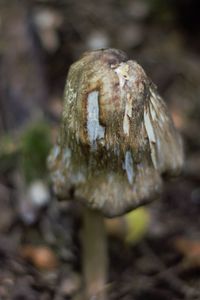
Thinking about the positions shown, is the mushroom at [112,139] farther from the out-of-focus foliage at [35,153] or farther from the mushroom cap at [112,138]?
the out-of-focus foliage at [35,153]

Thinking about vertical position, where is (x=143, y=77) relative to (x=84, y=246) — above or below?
above

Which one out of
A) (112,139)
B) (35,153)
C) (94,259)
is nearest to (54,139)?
(35,153)

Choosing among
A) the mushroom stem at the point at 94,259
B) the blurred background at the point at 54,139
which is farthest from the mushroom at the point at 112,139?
the blurred background at the point at 54,139

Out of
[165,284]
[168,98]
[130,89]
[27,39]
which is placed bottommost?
[165,284]

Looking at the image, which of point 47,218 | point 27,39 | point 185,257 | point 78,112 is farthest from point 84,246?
point 27,39

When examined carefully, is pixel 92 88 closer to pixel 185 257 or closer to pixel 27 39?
pixel 185 257

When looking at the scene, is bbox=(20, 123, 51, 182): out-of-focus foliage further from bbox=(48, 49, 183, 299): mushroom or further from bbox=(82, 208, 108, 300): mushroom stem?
bbox=(48, 49, 183, 299): mushroom

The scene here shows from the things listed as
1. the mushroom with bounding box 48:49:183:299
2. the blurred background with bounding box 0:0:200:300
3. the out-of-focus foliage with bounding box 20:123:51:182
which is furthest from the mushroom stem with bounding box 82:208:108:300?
the out-of-focus foliage with bounding box 20:123:51:182

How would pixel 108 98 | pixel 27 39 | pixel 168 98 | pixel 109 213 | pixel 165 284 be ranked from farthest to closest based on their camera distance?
1. pixel 168 98
2. pixel 27 39
3. pixel 165 284
4. pixel 109 213
5. pixel 108 98

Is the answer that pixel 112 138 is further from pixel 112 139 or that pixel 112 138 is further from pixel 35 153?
pixel 35 153

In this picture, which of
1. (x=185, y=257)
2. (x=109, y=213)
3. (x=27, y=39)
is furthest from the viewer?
(x=27, y=39)
